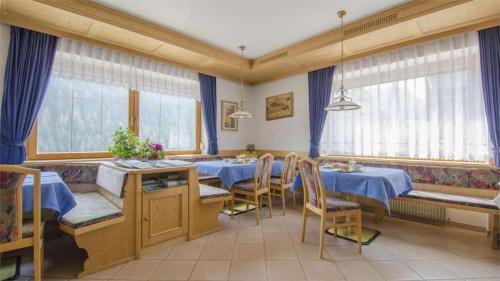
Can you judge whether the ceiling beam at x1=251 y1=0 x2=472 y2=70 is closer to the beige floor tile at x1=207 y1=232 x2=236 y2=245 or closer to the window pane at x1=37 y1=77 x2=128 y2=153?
the window pane at x1=37 y1=77 x2=128 y2=153

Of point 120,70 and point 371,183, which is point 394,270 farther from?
point 120,70

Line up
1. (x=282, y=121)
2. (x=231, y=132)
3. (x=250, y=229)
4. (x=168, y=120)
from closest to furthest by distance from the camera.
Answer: (x=250, y=229)
(x=168, y=120)
(x=282, y=121)
(x=231, y=132)

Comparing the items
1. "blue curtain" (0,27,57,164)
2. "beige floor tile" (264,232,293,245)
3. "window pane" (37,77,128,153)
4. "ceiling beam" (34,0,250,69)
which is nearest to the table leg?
"beige floor tile" (264,232,293,245)

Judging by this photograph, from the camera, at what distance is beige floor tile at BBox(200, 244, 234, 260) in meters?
2.15

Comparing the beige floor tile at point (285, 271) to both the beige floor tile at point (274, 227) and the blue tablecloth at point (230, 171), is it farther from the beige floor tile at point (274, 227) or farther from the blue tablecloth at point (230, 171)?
the blue tablecloth at point (230, 171)

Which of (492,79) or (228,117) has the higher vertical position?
(492,79)

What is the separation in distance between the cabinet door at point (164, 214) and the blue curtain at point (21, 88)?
1.72m

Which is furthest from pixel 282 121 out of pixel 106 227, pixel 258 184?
pixel 106 227

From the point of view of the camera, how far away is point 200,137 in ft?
14.9

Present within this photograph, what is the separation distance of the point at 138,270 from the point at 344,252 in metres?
1.88

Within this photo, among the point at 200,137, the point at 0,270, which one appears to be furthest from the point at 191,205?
the point at 200,137

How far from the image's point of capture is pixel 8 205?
1.43m

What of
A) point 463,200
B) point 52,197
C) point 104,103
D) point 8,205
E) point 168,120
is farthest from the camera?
point 168,120

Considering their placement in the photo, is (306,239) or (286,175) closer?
(306,239)
